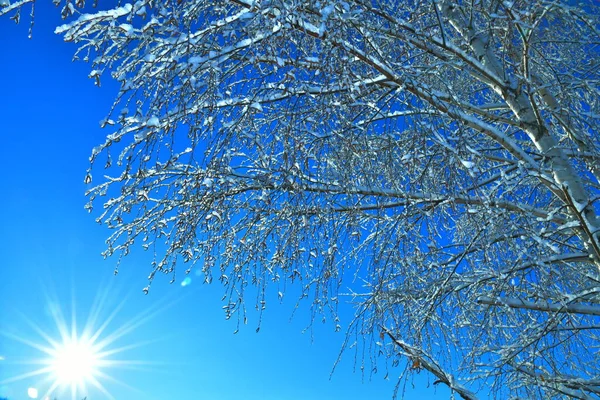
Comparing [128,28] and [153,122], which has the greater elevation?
[128,28]

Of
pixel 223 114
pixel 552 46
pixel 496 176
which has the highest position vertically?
pixel 552 46

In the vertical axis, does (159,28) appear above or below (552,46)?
below

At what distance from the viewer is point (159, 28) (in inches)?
75.6

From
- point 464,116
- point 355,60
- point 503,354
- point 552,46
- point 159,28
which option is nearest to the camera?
point 159,28

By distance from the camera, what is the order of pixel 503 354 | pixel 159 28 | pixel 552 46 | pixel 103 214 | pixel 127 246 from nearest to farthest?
1. pixel 159 28
2. pixel 503 354
3. pixel 103 214
4. pixel 127 246
5. pixel 552 46

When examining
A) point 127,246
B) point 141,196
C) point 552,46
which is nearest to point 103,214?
point 127,246

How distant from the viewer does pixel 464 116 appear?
116 inches

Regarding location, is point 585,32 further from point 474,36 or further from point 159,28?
point 159,28

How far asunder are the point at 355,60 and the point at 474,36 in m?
1.82

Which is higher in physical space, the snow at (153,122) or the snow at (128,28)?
the snow at (128,28)

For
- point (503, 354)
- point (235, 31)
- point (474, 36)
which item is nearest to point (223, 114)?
point (235, 31)

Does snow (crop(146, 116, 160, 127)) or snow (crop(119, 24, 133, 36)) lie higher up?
snow (crop(119, 24, 133, 36))

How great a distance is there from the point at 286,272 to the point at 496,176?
189cm

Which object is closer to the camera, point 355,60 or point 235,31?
point 235,31
